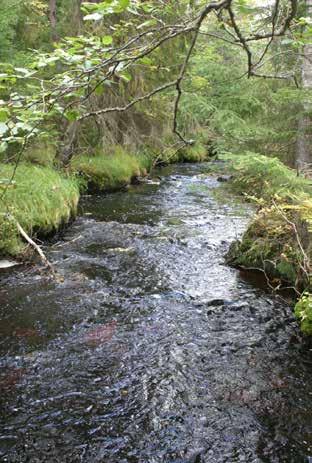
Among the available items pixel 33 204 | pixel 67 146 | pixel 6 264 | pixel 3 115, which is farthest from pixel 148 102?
pixel 3 115

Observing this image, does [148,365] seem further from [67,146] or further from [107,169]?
[107,169]

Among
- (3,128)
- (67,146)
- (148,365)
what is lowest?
(148,365)

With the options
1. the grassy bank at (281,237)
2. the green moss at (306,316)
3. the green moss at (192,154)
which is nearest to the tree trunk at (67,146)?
the grassy bank at (281,237)

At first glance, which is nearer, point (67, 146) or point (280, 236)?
point (280, 236)

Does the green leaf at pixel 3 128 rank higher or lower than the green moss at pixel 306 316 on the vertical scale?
higher

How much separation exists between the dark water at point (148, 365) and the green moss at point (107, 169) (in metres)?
5.53

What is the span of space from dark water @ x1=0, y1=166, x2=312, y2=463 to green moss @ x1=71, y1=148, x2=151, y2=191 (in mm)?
5530

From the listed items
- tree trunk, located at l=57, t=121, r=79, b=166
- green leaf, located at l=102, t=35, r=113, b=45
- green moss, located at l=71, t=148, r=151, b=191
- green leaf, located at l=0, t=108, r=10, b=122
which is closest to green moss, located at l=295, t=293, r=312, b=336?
green leaf, located at l=102, t=35, r=113, b=45

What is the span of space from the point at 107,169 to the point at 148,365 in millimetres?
10096

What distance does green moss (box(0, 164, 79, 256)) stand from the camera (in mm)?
7328

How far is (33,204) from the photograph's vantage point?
332 inches

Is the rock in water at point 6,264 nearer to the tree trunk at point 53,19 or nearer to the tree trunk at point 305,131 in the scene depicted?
the tree trunk at point 305,131

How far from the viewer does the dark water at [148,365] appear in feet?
11.5

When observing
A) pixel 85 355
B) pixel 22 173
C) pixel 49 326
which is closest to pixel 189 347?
pixel 85 355
